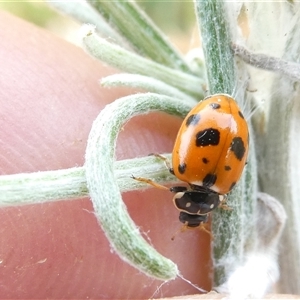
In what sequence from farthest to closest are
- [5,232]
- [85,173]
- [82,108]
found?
[82,108]
[5,232]
[85,173]

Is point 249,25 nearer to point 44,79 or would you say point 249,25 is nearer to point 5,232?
point 44,79

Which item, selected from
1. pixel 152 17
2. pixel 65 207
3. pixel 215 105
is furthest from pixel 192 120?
pixel 152 17

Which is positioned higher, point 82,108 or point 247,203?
point 82,108

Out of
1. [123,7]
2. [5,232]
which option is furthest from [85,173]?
[123,7]

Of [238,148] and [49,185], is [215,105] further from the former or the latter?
[49,185]

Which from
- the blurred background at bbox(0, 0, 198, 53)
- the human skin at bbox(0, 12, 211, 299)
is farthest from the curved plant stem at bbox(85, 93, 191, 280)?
the blurred background at bbox(0, 0, 198, 53)

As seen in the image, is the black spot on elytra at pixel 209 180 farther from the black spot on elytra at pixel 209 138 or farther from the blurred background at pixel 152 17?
the blurred background at pixel 152 17
